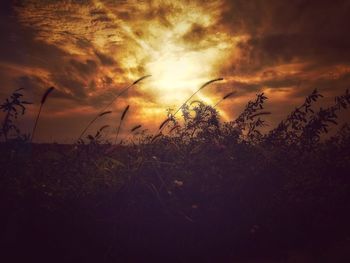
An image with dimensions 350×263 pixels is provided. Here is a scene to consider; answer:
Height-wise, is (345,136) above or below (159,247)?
above

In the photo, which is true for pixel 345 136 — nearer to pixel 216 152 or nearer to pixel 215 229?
pixel 216 152

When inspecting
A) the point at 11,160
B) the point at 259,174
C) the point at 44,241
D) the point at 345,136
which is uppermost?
the point at 345,136

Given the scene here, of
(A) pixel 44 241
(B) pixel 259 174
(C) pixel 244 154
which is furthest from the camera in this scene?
(C) pixel 244 154

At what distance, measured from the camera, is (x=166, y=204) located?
501 cm

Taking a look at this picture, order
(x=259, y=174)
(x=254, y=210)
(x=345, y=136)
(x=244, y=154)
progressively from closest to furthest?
(x=254, y=210) → (x=259, y=174) → (x=244, y=154) → (x=345, y=136)

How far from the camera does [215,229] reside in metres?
4.99

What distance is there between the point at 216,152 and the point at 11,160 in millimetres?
2734

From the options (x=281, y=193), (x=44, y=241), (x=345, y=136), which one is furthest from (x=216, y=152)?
(x=345, y=136)

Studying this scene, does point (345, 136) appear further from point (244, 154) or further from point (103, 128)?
point (103, 128)

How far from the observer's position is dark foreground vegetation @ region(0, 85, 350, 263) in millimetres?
4570

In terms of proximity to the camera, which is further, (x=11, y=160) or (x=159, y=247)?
(x=11, y=160)

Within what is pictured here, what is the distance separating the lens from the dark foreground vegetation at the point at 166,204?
4.57 m

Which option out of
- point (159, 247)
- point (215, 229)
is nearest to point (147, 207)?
point (159, 247)

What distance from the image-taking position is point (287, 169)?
20.2ft
